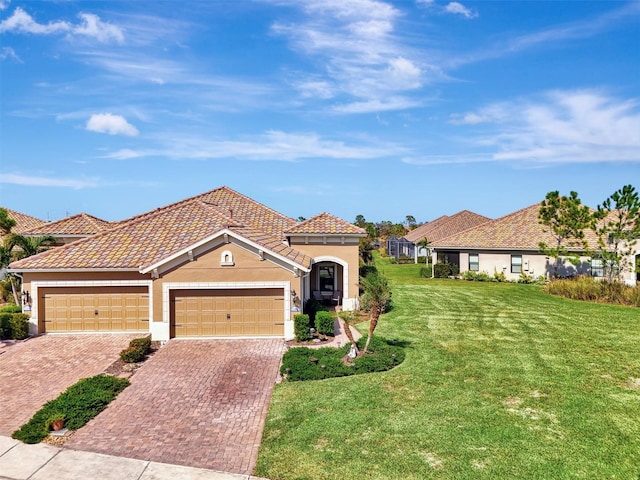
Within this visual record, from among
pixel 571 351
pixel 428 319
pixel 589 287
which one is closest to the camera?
pixel 571 351

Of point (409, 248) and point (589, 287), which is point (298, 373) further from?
point (409, 248)

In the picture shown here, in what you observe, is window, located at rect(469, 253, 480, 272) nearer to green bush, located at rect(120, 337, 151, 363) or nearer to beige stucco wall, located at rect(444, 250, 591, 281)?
beige stucco wall, located at rect(444, 250, 591, 281)

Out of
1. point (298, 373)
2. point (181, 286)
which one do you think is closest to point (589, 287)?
point (298, 373)

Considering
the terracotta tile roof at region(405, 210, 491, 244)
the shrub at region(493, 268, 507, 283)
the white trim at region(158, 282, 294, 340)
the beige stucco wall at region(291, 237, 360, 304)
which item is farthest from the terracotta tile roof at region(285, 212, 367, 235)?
the terracotta tile roof at region(405, 210, 491, 244)

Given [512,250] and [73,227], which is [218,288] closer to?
[73,227]

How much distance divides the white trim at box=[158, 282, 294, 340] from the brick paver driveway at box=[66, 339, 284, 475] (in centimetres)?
193

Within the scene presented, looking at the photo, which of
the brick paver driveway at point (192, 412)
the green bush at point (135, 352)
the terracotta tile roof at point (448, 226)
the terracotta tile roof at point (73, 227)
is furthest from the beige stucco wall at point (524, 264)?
the green bush at point (135, 352)

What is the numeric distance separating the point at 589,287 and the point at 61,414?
2790 centimetres

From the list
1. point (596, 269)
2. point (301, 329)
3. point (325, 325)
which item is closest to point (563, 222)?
point (596, 269)

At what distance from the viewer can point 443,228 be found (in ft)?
176

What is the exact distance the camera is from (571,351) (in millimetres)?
16000

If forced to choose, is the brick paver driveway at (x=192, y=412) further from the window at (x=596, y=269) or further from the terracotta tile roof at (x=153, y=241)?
the window at (x=596, y=269)

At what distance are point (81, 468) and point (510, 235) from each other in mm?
35814

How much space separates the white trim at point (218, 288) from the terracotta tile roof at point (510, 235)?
2412 centimetres
